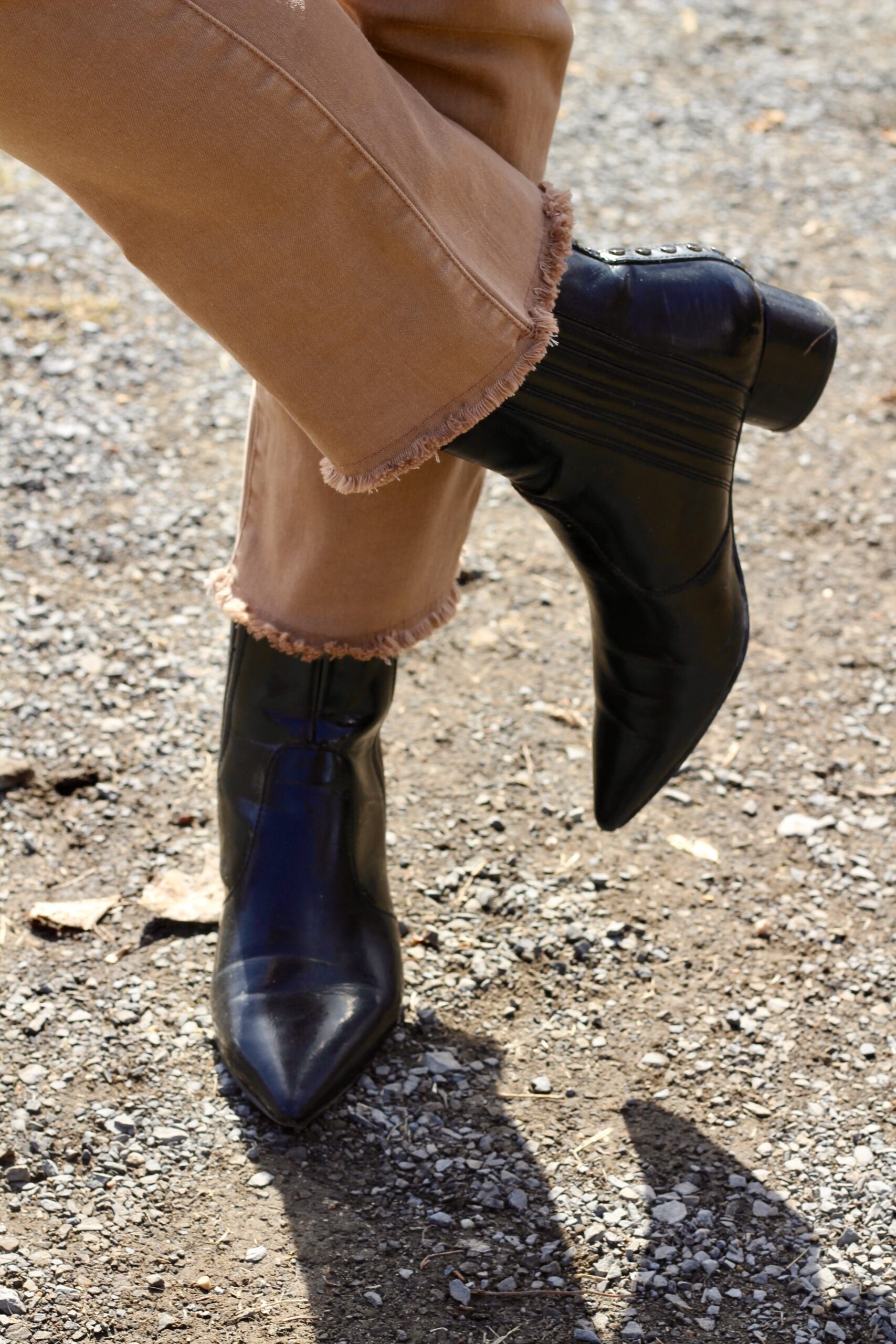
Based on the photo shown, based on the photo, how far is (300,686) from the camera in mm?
1443

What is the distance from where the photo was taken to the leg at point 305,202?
3.11 ft

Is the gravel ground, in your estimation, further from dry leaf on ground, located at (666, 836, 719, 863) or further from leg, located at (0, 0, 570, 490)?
leg, located at (0, 0, 570, 490)

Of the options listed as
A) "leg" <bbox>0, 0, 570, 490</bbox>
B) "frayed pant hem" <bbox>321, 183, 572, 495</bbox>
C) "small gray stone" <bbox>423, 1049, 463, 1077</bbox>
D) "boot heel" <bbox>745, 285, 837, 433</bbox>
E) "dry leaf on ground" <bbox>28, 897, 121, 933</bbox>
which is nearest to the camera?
"leg" <bbox>0, 0, 570, 490</bbox>

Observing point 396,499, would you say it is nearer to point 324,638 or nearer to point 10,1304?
point 324,638

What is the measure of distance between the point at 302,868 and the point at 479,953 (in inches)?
10.9

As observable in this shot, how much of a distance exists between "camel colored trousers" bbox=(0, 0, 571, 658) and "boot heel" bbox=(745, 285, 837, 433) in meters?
0.28

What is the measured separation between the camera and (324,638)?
4.59 feet

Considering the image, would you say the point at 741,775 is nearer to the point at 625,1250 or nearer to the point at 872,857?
the point at 872,857

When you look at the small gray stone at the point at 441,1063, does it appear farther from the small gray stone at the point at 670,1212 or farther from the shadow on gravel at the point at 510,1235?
the small gray stone at the point at 670,1212

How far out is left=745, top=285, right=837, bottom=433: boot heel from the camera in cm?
132

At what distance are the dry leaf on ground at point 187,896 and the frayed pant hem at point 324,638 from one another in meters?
0.38

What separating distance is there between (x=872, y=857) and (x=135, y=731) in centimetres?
107

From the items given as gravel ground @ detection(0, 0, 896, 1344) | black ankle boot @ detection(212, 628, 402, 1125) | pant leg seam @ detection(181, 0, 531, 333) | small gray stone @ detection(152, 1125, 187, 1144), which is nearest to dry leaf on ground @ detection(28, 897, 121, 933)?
gravel ground @ detection(0, 0, 896, 1344)

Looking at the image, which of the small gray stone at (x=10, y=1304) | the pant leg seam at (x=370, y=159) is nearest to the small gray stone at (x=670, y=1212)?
the small gray stone at (x=10, y=1304)
